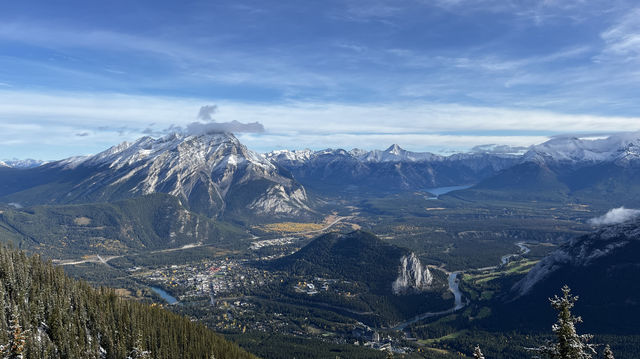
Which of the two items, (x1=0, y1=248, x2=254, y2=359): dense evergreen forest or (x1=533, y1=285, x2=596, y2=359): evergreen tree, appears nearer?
(x1=533, y1=285, x2=596, y2=359): evergreen tree

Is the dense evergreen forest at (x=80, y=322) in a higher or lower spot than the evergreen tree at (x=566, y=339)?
lower

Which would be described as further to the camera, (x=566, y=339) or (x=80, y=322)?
(x=80, y=322)

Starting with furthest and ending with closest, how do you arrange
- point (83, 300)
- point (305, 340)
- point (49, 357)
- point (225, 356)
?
point (305, 340) < point (225, 356) < point (83, 300) < point (49, 357)

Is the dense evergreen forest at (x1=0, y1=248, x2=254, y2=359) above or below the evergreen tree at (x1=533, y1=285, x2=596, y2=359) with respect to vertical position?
below

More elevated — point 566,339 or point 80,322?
point 566,339

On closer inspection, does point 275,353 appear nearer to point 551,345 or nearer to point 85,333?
point 85,333

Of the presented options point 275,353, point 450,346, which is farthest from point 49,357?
point 450,346

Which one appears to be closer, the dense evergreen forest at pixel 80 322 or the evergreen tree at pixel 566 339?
the evergreen tree at pixel 566 339

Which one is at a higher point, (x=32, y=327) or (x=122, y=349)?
(x=32, y=327)
